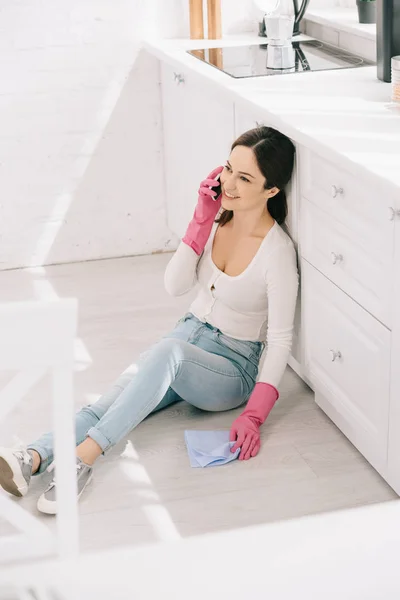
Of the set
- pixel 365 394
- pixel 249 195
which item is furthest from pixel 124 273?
pixel 365 394

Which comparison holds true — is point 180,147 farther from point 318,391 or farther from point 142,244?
point 318,391

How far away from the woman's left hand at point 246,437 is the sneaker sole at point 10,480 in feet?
1.62

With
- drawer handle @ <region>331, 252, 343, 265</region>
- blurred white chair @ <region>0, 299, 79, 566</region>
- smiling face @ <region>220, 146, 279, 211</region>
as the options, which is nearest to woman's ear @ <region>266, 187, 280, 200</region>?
smiling face @ <region>220, 146, 279, 211</region>

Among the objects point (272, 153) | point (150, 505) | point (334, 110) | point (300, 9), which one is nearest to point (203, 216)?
point (272, 153)

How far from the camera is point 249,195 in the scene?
242 cm

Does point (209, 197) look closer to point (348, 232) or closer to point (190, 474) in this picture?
point (348, 232)

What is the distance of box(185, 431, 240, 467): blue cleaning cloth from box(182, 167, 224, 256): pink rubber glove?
485 millimetres

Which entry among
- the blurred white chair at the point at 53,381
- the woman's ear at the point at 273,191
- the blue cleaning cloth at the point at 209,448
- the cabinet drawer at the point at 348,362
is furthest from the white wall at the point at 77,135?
the blurred white chair at the point at 53,381

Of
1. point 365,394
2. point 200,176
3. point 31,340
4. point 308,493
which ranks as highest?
point 31,340

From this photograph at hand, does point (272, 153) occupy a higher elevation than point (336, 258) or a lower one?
higher

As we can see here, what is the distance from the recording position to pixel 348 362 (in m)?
2.24

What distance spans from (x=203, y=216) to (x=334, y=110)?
42 cm

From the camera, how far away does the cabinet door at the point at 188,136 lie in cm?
292

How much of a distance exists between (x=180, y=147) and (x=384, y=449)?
1.61 meters
